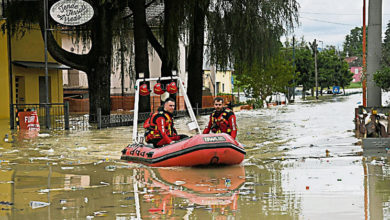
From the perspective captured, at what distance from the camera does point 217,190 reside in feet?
32.2

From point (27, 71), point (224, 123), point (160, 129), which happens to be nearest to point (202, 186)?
point (160, 129)

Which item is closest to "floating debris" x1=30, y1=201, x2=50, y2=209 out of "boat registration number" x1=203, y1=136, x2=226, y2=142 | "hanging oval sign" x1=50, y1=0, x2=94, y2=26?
"boat registration number" x1=203, y1=136, x2=226, y2=142

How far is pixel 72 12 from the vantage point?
23953 mm

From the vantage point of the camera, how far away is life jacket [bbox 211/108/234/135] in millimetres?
13867

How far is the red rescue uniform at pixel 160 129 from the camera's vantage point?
13227 millimetres

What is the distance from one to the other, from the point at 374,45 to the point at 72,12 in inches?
456

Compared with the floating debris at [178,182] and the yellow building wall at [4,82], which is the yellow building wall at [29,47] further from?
the floating debris at [178,182]

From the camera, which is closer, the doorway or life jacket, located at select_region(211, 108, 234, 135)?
life jacket, located at select_region(211, 108, 234, 135)

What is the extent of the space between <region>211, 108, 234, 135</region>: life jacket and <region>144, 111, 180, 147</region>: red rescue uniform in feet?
3.32

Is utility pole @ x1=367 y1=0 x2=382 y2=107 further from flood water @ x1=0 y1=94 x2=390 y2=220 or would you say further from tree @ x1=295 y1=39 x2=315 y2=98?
tree @ x1=295 y1=39 x2=315 y2=98

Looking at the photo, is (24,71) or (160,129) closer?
(160,129)

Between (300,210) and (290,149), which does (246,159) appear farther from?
(300,210)

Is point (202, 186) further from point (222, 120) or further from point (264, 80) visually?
point (264, 80)

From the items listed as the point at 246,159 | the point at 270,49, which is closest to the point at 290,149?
the point at 246,159
